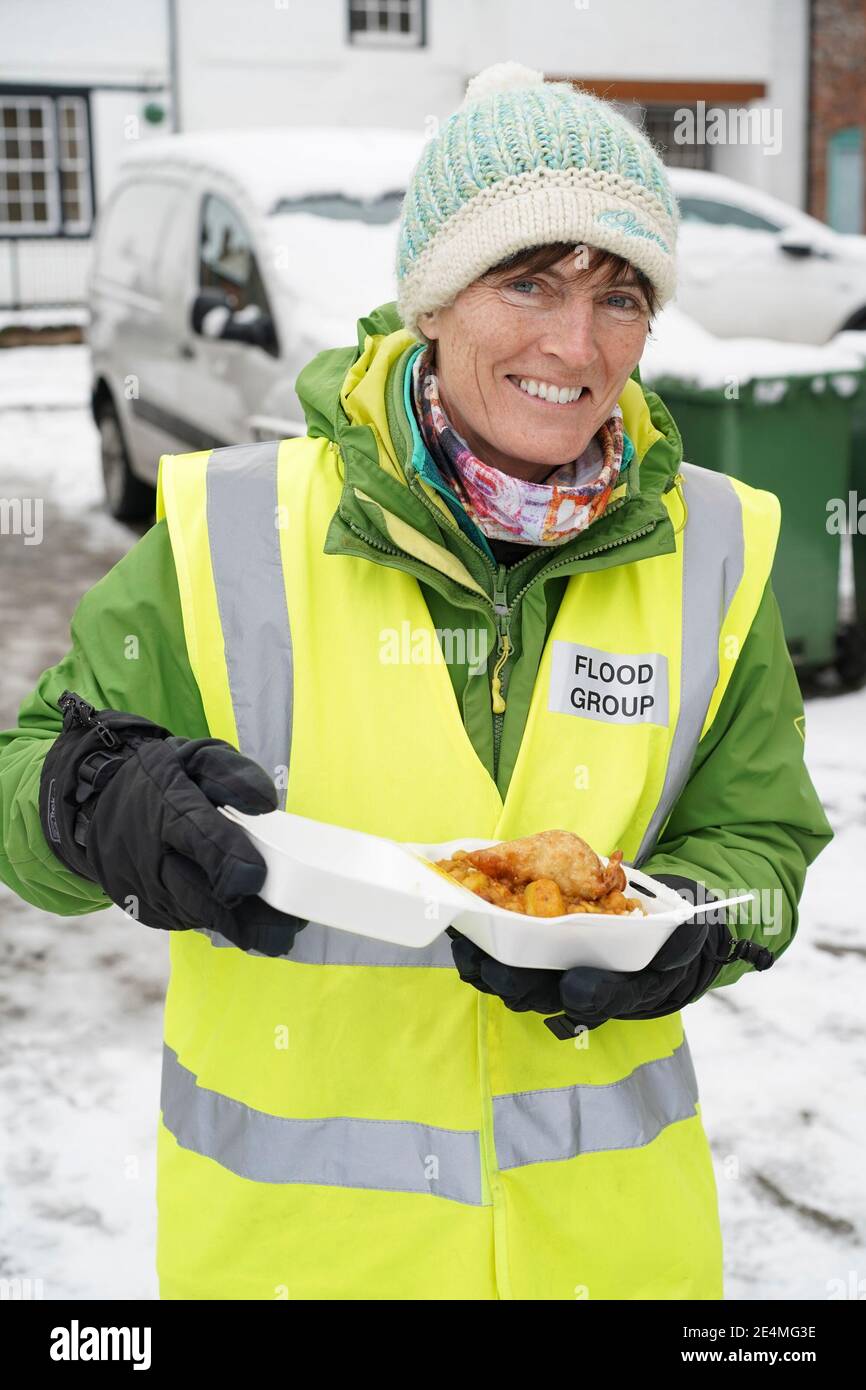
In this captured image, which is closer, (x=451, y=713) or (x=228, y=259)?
(x=451, y=713)

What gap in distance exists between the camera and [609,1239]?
5.68 feet

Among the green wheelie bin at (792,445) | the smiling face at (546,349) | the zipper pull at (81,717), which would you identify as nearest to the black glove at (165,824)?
the zipper pull at (81,717)

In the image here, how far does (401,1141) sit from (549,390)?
0.84m

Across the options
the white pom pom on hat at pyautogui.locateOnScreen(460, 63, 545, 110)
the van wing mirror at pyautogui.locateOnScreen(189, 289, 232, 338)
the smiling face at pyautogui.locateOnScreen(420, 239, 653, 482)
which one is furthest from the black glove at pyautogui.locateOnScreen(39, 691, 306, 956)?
the van wing mirror at pyautogui.locateOnScreen(189, 289, 232, 338)

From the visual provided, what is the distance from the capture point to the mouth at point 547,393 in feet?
5.55

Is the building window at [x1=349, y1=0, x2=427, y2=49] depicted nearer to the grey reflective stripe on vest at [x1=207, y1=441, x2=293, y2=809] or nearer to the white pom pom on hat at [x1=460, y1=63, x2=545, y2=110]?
the white pom pom on hat at [x1=460, y1=63, x2=545, y2=110]

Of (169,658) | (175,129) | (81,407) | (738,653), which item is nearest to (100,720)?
(169,658)

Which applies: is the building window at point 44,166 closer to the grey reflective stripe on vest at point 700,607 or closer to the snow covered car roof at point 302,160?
the snow covered car roof at point 302,160

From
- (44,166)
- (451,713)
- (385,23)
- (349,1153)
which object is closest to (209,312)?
(451,713)

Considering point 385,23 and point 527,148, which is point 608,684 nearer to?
point 527,148

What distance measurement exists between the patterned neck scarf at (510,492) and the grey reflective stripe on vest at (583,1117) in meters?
0.62

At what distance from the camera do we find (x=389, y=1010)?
5.63 ft

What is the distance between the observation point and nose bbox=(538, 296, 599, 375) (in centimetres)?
166

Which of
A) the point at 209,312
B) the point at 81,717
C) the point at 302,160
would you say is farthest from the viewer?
the point at 302,160
